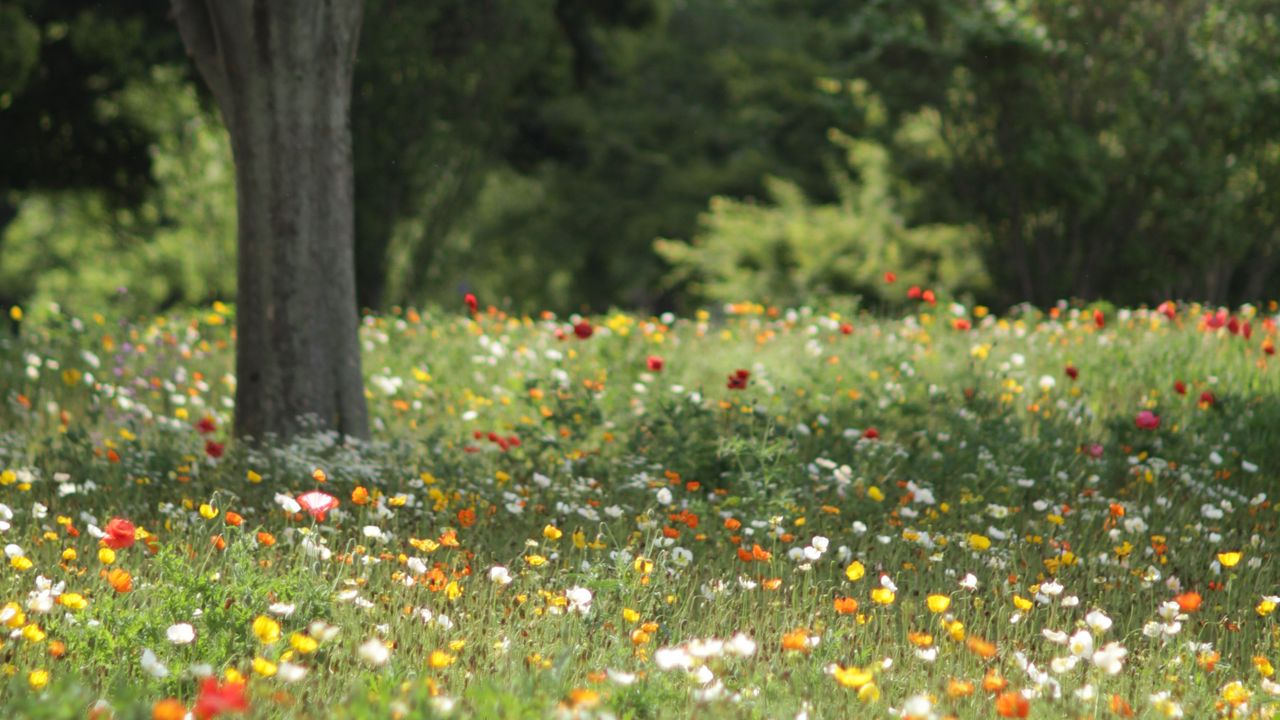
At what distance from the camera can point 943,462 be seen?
18.8 feet

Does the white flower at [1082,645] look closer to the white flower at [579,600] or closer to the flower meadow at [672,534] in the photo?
the flower meadow at [672,534]

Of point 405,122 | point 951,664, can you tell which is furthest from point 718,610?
point 405,122

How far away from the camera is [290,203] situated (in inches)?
253

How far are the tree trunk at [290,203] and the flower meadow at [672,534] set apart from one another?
1.30 ft

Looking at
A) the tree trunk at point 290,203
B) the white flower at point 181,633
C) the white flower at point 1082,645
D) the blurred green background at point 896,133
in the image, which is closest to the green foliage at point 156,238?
the blurred green background at point 896,133

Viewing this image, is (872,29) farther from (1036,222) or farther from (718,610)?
(718,610)

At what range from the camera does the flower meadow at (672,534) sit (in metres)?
3.11

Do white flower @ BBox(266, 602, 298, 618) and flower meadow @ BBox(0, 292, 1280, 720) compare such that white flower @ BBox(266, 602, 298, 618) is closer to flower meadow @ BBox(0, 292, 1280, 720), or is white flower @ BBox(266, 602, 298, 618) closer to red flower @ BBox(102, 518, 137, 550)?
flower meadow @ BBox(0, 292, 1280, 720)

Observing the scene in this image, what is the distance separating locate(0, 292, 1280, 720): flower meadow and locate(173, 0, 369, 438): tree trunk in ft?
1.30

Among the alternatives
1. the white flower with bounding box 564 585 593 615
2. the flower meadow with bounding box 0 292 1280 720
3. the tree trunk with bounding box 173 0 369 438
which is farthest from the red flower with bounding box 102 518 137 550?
the tree trunk with bounding box 173 0 369 438

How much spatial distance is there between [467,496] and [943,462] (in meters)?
2.21

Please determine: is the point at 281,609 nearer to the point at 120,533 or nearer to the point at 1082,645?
the point at 120,533

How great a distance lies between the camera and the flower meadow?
3113 millimetres

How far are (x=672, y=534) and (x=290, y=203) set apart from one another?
307 cm
